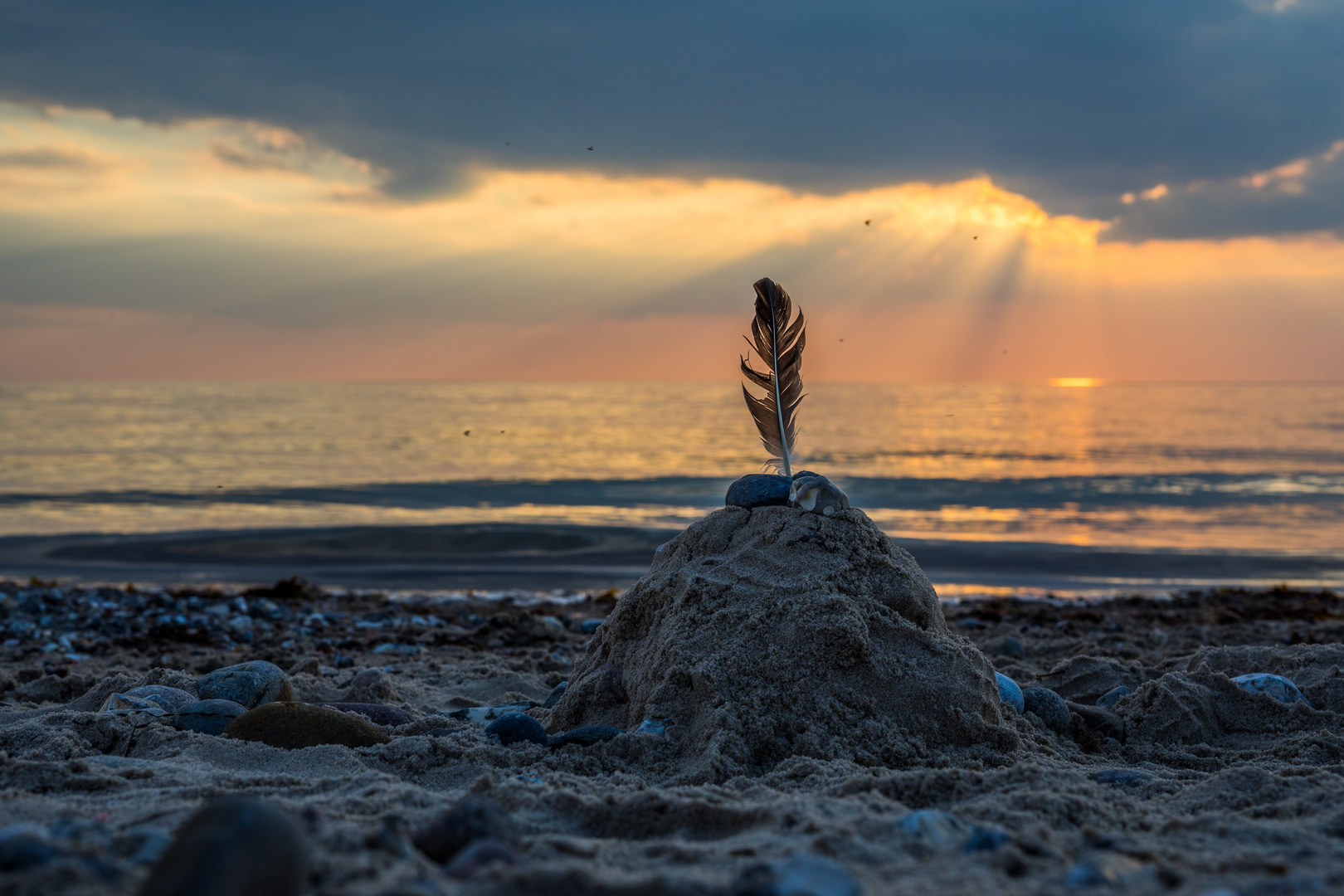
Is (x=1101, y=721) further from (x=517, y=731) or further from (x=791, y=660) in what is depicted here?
(x=517, y=731)

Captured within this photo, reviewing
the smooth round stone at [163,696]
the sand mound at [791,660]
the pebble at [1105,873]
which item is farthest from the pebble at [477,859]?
the smooth round stone at [163,696]

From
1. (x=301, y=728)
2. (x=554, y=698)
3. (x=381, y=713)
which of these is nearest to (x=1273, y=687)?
(x=554, y=698)

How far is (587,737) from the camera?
3967mm

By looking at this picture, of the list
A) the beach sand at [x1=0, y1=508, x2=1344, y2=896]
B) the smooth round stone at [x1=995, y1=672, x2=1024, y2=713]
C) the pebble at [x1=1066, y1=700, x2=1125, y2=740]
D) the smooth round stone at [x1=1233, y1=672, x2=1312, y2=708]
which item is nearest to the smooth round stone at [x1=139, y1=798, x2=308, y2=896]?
the beach sand at [x1=0, y1=508, x2=1344, y2=896]

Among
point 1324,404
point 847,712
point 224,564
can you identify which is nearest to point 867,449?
point 224,564

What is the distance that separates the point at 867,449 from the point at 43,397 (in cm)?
5659

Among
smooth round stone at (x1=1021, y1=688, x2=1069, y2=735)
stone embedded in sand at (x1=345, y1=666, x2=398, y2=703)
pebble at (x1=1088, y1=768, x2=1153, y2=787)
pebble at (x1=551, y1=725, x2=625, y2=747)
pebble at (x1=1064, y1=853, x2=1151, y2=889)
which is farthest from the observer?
stone embedded in sand at (x1=345, y1=666, x2=398, y2=703)

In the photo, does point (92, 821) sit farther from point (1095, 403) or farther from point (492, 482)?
point (1095, 403)

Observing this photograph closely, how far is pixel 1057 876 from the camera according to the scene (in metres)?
2.09

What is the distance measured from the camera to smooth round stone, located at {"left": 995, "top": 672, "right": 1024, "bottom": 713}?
460 centimetres

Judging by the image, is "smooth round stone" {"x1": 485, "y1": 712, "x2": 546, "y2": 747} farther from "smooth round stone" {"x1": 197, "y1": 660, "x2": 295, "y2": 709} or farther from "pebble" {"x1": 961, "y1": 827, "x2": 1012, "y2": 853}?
"pebble" {"x1": 961, "y1": 827, "x2": 1012, "y2": 853}

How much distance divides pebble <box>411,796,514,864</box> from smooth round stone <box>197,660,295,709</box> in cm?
294

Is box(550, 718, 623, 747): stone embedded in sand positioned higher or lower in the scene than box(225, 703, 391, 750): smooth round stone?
lower

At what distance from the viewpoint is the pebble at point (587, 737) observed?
3.94 metres
